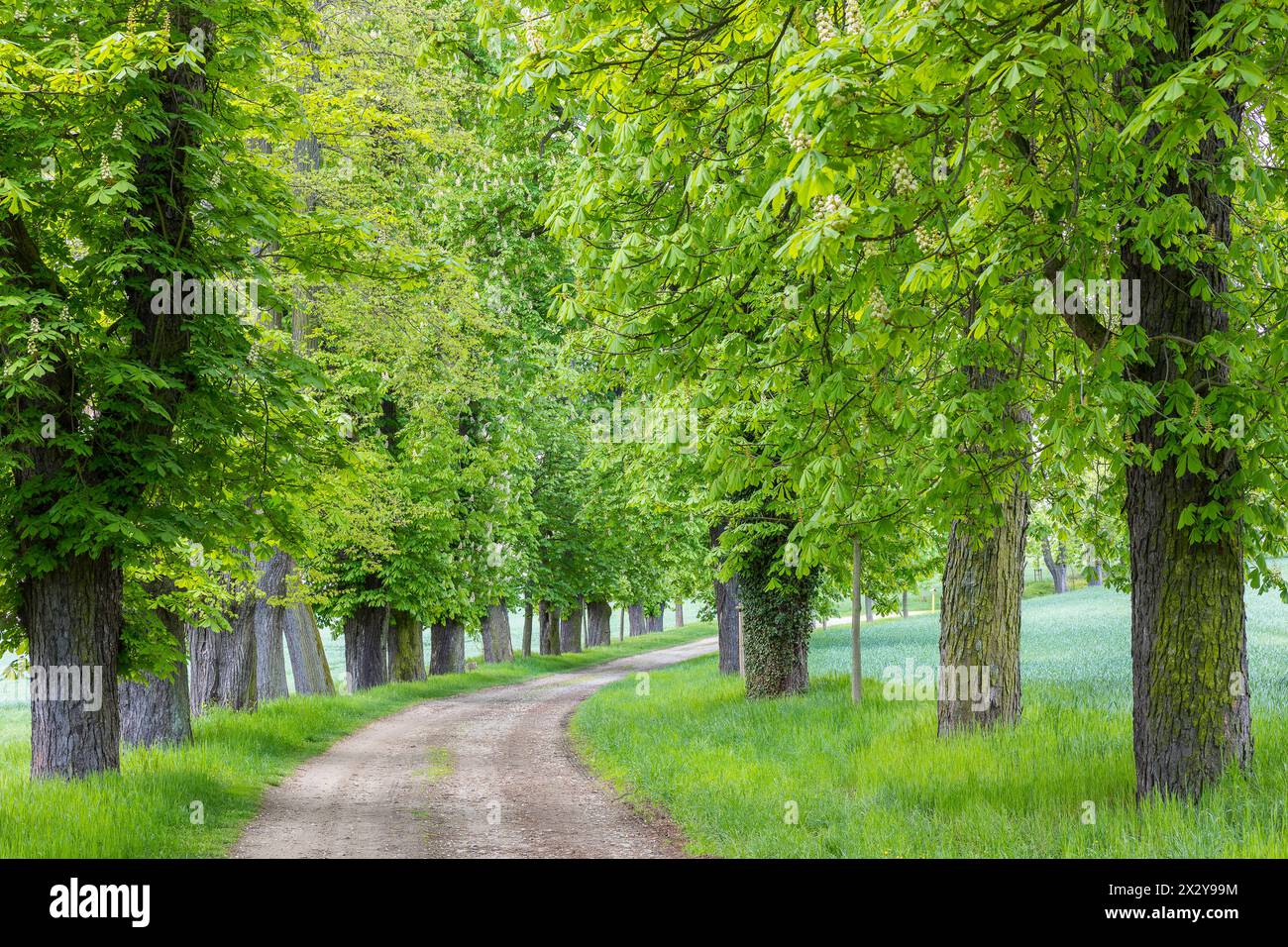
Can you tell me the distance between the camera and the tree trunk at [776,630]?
16.0 m

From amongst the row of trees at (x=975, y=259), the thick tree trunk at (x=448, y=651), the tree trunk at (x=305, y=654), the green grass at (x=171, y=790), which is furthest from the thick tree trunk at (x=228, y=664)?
the thick tree trunk at (x=448, y=651)

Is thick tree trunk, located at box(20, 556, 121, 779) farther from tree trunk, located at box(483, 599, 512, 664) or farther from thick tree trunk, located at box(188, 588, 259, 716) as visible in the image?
tree trunk, located at box(483, 599, 512, 664)

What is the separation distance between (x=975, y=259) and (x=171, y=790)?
8.81 m

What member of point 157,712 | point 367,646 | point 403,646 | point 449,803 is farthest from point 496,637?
point 449,803

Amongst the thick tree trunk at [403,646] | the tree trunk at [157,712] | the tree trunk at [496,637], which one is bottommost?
the tree trunk at [496,637]

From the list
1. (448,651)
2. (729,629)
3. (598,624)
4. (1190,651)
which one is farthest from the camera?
(598,624)

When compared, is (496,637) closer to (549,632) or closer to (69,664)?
(549,632)

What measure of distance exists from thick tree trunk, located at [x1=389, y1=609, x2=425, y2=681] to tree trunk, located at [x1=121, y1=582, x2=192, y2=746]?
43.0 ft

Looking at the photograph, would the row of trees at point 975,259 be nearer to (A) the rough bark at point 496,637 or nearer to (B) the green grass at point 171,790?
(B) the green grass at point 171,790

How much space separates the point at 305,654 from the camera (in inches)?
827

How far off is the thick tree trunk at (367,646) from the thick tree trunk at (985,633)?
1755 centimetres

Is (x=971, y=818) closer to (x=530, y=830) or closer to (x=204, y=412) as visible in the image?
(x=530, y=830)
